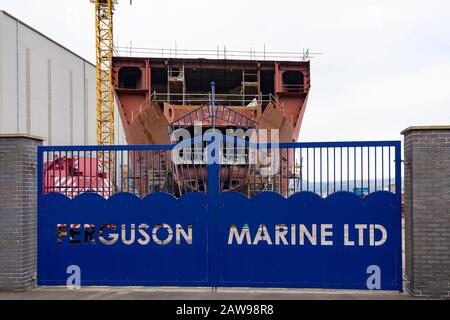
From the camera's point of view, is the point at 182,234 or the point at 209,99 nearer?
the point at 182,234

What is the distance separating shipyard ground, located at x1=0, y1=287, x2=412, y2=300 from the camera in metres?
6.39

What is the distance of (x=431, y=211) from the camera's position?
624 cm

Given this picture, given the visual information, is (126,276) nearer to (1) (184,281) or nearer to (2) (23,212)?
(1) (184,281)

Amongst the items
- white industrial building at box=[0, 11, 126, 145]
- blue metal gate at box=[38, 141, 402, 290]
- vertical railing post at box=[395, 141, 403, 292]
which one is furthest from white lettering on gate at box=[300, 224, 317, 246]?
→ white industrial building at box=[0, 11, 126, 145]

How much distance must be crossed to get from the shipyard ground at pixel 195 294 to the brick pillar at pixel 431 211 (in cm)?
46

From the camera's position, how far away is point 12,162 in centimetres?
682

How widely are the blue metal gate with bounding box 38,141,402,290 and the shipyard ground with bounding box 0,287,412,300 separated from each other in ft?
0.41

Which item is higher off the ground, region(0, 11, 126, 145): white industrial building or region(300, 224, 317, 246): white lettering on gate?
region(0, 11, 126, 145): white industrial building

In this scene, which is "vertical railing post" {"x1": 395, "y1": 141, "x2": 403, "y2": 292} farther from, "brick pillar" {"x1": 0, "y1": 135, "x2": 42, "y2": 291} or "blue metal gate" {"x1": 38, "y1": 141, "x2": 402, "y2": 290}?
"brick pillar" {"x1": 0, "y1": 135, "x2": 42, "y2": 291}

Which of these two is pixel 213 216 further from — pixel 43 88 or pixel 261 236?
pixel 43 88

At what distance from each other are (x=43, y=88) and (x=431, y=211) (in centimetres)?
2929

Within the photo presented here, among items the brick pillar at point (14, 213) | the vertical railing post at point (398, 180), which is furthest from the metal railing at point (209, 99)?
the vertical railing post at point (398, 180)

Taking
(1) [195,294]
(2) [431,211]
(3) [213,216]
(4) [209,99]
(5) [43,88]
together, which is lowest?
(1) [195,294]

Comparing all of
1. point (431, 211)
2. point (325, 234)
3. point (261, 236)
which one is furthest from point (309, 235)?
point (431, 211)
